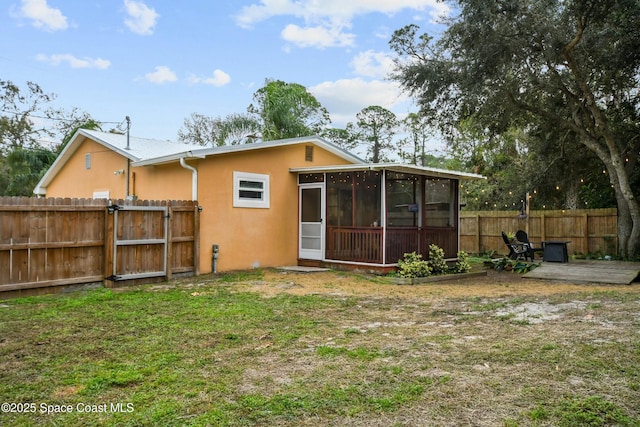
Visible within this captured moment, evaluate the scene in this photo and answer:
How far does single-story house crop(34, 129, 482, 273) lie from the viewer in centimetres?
1066

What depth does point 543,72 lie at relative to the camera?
1305cm

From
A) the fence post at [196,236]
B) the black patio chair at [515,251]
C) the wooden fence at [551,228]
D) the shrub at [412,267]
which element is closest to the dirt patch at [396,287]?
the shrub at [412,267]

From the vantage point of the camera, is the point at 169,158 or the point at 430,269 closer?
the point at 169,158

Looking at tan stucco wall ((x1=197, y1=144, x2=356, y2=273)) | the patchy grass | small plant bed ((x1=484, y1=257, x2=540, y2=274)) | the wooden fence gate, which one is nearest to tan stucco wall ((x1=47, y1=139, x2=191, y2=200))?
tan stucco wall ((x1=197, y1=144, x2=356, y2=273))

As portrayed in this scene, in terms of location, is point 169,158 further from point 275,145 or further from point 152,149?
point 152,149

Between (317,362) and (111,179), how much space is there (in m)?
11.2

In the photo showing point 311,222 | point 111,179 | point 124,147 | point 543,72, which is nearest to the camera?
point 311,222

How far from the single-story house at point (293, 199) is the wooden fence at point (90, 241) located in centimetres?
79

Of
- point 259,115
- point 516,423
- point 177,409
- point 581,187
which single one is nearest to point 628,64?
point 581,187

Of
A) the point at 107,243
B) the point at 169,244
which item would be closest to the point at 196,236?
the point at 169,244

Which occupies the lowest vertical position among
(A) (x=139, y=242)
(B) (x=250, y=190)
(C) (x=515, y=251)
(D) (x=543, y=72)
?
(C) (x=515, y=251)

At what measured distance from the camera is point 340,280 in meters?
9.82

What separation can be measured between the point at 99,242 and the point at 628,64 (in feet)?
42.1

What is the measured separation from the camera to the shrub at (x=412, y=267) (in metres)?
10.3
